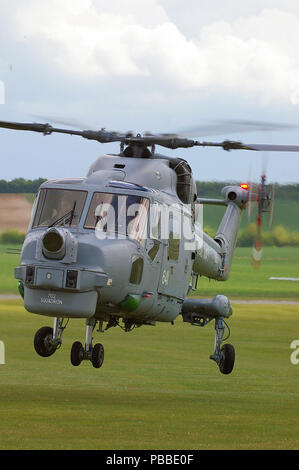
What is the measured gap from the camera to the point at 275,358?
72.2 metres

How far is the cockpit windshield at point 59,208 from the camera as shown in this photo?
92.3ft

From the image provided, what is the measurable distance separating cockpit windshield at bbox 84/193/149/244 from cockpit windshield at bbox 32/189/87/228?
1.06 ft

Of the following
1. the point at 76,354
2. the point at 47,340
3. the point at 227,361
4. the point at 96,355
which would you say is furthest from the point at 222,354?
the point at 47,340

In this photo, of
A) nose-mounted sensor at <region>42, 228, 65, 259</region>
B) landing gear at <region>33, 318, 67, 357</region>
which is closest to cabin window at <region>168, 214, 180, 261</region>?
landing gear at <region>33, 318, 67, 357</region>

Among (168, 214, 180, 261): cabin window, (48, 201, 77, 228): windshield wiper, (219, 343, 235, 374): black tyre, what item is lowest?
(219, 343, 235, 374): black tyre

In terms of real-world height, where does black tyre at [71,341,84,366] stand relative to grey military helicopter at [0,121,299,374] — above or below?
below

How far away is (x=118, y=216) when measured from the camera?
93.2 ft

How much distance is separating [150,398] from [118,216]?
17447mm

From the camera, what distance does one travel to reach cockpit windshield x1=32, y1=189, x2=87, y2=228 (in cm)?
2812

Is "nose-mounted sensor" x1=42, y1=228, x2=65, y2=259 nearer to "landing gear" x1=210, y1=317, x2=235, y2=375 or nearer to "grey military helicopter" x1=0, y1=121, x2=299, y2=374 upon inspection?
"grey military helicopter" x1=0, y1=121, x2=299, y2=374

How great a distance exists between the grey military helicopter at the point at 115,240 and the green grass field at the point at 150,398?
11.2ft

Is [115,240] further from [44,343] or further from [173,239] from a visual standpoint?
[44,343]

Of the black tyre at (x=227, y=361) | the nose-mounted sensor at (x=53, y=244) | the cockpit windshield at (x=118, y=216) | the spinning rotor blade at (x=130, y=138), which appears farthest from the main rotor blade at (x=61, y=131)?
the black tyre at (x=227, y=361)
